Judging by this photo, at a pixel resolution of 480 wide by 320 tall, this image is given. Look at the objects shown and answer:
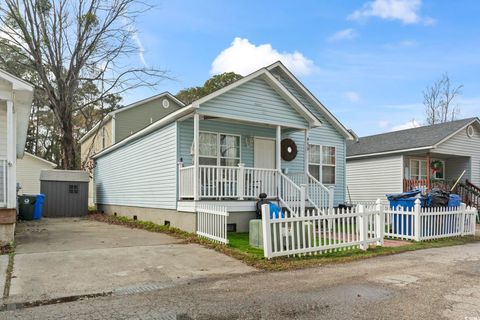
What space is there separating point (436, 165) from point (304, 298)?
20.2 metres

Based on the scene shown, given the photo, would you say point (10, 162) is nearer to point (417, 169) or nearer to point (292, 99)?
point (292, 99)

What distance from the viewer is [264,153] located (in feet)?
47.1

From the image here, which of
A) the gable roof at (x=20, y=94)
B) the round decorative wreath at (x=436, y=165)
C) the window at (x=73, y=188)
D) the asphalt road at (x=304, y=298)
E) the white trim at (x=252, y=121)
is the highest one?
the gable roof at (x=20, y=94)

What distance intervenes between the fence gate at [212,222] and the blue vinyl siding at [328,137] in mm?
7815

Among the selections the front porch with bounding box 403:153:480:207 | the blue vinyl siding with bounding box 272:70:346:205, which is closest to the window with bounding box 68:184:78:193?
the blue vinyl siding with bounding box 272:70:346:205

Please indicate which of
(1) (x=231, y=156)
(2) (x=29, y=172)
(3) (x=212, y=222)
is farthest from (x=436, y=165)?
(2) (x=29, y=172)

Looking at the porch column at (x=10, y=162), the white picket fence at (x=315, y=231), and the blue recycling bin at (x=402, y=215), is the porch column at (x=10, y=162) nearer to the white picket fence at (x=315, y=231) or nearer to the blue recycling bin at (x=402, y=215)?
the white picket fence at (x=315, y=231)

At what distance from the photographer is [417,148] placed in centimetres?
A: 1870

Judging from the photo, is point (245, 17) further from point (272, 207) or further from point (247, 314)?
point (247, 314)

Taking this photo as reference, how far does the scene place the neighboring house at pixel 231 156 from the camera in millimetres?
11312

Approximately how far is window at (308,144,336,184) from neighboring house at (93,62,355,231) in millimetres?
45

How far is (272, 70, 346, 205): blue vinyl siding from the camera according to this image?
16.8 m

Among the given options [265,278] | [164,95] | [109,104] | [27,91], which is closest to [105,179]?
[164,95]

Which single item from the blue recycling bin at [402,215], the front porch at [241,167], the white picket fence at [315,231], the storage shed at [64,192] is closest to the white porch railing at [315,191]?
the front porch at [241,167]
